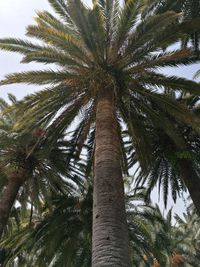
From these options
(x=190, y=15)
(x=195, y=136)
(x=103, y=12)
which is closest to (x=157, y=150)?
(x=195, y=136)

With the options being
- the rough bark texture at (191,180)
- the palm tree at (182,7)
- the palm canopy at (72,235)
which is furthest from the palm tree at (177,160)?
the palm tree at (182,7)

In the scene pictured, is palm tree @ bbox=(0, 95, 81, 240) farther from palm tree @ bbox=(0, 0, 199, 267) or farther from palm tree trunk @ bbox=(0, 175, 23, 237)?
palm tree @ bbox=(0, 0, 199, 267)

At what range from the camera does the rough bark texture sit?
1460 centimetres

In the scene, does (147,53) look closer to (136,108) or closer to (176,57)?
(176,57)

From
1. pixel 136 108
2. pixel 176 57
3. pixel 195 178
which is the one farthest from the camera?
pixel 195 178

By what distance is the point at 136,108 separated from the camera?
1373cm

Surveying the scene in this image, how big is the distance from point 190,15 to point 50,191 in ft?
35.6

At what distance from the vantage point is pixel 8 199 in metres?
16.6

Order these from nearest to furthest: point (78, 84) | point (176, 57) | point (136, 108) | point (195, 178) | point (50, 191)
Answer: point (176, 57) → point (78, 84) → point (136, 108) → point (195, 178) → point (50, 191)

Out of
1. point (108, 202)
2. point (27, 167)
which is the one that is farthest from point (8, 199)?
point (108, 202)

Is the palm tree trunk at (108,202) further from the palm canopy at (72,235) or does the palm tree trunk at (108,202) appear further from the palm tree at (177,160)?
the palm canopy at (72,235)

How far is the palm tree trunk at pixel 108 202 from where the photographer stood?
7.13 m

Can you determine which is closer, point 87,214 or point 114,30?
point 114,30

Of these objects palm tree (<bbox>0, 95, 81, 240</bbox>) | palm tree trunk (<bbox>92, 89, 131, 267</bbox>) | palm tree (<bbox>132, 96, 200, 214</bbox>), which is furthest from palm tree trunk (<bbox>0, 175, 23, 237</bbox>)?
palm tree trunk (<bbox>92, 89, 131, 267</bbox>)
